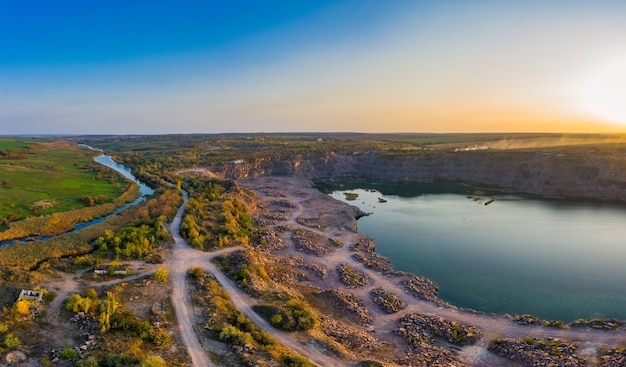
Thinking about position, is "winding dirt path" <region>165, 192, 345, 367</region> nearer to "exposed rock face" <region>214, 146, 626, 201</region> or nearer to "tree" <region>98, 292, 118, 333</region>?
A: "tree" <region>98, 292, 118, 333</region>

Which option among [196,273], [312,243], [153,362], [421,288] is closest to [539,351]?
[421,288]

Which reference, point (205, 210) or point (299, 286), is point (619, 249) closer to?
point (299, 286)

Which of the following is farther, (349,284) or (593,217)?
(593,217)

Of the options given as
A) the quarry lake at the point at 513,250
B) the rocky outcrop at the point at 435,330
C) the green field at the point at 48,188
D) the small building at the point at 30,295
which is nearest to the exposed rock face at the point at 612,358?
the rocky outcrop at the point at 435,330

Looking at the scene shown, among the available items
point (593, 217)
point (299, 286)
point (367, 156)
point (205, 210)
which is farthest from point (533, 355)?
point (367, 156)

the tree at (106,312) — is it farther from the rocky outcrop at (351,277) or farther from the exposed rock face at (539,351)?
the exposed rock face at (539,351)

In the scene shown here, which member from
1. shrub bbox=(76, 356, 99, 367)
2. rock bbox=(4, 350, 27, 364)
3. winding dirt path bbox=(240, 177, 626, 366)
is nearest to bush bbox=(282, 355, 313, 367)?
winding dirt path bbox=(240, 177, 626, 366)

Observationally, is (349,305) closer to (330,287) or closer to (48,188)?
(330,287)
